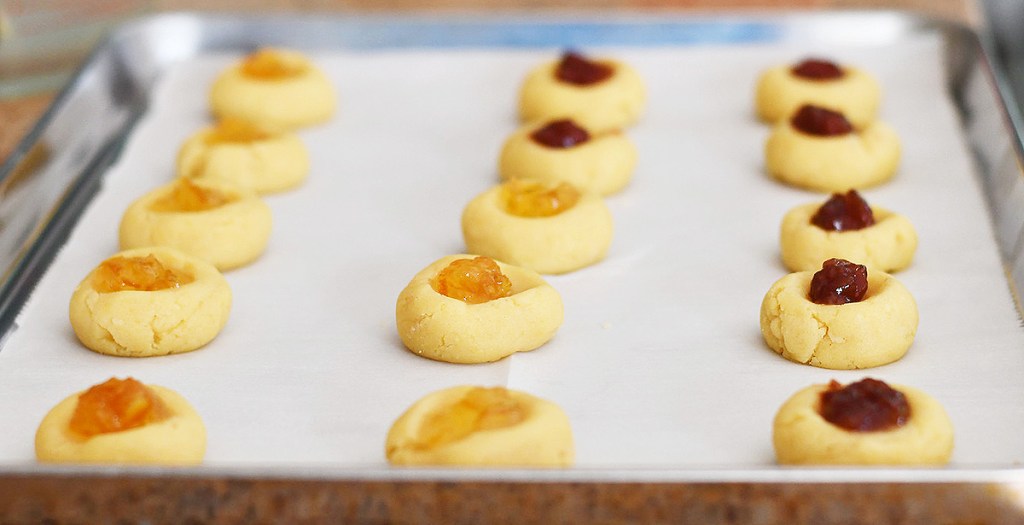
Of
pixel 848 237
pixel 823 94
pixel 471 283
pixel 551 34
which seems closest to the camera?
pixel 471 283

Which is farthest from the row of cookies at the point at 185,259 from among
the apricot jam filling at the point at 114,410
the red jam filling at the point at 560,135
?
the red jam filling at the point at 560,135

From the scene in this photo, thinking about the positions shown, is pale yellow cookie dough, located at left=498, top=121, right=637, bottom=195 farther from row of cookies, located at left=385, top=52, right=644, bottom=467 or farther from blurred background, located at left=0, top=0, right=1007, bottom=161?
blurred background, located at left=0, top=0, right=1007, bottom=161

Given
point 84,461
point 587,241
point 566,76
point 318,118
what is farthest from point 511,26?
point 84,461

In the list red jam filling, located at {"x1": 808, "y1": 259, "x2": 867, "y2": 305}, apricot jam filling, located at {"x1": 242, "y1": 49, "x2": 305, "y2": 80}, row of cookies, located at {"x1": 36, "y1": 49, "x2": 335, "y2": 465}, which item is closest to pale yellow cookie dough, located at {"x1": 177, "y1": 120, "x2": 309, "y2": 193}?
row of cookies, located at {"x1": 36, "y1": 49, "x2": 335, "y2": 465}

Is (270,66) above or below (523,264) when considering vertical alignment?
above

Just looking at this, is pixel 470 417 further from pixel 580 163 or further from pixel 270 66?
pixel 270 66

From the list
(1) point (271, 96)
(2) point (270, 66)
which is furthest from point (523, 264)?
(2) point (270, 66)

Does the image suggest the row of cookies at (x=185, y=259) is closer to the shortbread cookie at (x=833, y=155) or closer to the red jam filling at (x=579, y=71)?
the red jam filling at (x=579, y=71)

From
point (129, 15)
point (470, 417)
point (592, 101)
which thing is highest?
point (129, 15)

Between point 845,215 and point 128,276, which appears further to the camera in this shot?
point 845,215
